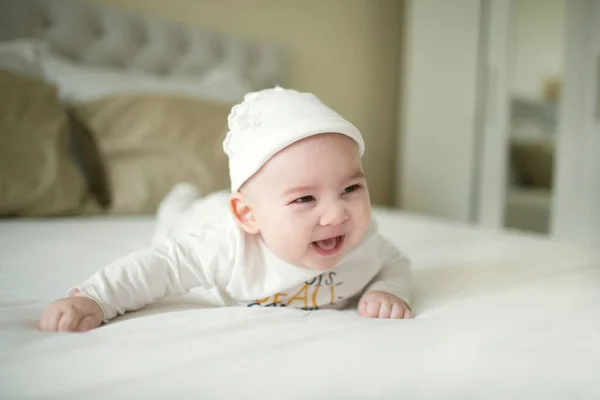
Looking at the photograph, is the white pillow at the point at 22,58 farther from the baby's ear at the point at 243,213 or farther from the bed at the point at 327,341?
the baby's ear at the point at 243,213

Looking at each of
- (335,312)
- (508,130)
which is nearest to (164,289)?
(335,312)

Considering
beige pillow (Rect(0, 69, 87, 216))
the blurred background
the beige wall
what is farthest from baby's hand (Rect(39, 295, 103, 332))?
the beige wall

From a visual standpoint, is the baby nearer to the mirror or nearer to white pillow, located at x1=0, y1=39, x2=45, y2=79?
white pillow, located at x1=0, y1=39, x2=45, y2=79

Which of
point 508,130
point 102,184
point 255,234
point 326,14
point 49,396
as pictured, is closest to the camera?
point 49,396

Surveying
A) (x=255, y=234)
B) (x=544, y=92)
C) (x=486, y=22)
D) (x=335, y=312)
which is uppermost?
(x=486, y=22)

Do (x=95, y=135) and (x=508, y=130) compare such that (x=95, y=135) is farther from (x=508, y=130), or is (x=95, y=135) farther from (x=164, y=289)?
(x=508, y=130)

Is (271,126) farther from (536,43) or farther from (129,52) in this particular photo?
(536,43)

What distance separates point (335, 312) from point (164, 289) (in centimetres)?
29

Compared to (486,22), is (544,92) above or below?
below

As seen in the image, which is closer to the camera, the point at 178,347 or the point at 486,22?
the point at 178,347

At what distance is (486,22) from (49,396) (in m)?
3.23

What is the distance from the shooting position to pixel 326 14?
10.9 feet

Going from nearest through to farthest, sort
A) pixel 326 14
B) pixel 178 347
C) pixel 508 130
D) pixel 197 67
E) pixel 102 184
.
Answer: pixel 178 347 → pixel 102 184 → pixel 197 67 → pixel 508 130 → pixel 326 14

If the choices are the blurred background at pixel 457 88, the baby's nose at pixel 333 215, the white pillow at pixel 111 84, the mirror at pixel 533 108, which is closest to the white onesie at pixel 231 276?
the baby's nose at pixel 333 215
